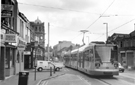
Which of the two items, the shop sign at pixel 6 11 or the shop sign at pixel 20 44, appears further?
the shop sign at pixel 20 44

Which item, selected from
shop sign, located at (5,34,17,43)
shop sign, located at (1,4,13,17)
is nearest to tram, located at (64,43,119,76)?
shop sign, located at (5,34,17,43)

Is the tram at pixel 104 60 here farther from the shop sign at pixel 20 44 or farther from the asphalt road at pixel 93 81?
the shop sign at pixel 20 44

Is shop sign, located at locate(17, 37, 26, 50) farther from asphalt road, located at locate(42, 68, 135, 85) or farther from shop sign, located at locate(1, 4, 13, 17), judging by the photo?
asphalt road, located at locate(42, 68, 135, 85)

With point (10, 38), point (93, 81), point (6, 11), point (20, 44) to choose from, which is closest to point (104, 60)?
point (93, 81)

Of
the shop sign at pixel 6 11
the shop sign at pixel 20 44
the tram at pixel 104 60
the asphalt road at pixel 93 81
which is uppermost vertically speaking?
the shop sign at pixel 6 11

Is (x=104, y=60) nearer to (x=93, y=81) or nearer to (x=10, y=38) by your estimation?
(x=93, y=81)

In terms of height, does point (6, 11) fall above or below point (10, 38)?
above

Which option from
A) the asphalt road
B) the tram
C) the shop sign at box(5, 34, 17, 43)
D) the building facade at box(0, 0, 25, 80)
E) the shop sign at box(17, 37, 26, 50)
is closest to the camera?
the building facade at box(0, 0, 25, 80)

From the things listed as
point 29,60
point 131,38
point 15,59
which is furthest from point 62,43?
point 15,59

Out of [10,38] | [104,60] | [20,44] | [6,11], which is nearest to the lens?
[6,11]

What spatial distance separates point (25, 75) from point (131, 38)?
3841 centimetres

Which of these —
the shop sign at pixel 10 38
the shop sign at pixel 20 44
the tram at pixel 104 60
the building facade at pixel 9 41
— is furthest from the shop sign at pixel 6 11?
the tram at pixel 104 60

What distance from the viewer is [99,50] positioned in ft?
63.0

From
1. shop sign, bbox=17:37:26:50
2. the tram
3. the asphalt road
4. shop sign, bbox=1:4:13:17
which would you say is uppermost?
shop sign, bbox=1:4:13:17
